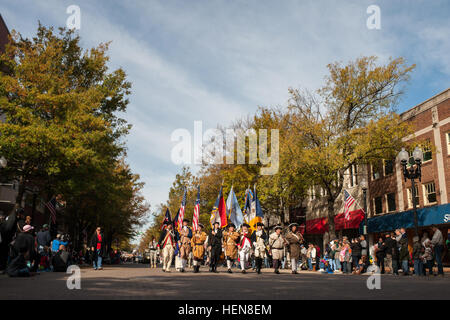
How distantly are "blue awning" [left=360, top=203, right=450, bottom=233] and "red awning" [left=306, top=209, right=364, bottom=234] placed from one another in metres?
0.97

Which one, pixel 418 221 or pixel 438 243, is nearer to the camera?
pixel 438 243

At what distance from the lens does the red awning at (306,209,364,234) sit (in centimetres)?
3241

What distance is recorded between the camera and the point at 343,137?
2767cm

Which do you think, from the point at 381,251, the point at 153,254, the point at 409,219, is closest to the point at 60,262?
the point at 153,254

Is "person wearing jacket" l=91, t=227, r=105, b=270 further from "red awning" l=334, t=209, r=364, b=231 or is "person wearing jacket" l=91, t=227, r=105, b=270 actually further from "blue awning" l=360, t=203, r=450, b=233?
"blue awning" l=360, t=203, r=450, b=233

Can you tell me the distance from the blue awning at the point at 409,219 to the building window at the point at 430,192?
119 centimetres

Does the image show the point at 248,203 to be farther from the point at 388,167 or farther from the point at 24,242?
the point at 24,242

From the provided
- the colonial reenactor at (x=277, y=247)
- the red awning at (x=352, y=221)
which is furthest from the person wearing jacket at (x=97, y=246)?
the red awning at (x=352, y=221)

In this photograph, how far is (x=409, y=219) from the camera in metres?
27.7

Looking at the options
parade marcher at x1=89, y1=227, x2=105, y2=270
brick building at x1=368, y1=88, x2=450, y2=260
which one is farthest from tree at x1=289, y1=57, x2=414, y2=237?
parade marcher at x1=89, y1=227, x2=105, y2=270

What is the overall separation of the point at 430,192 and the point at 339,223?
Result: 8.34 meters

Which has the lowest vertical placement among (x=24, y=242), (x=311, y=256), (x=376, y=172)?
(x=311, y=256)
